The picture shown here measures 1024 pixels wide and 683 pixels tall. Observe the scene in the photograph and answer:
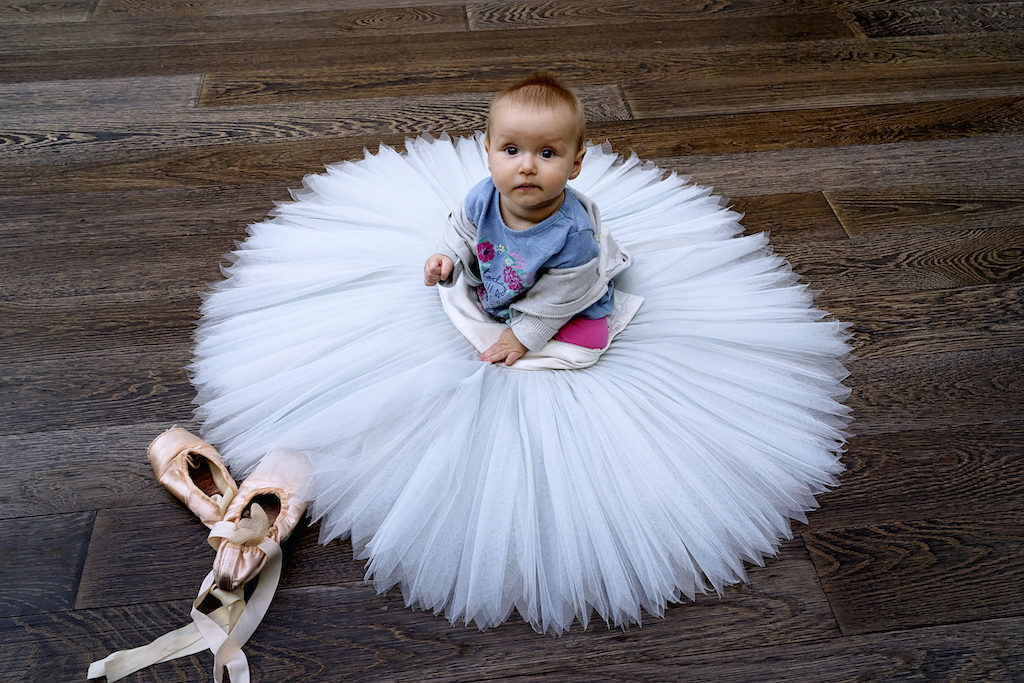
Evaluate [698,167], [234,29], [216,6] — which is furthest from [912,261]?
[216,6]

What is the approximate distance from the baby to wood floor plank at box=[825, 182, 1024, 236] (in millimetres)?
649

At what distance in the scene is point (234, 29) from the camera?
2178mm

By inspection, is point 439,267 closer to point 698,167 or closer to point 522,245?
point 522,245

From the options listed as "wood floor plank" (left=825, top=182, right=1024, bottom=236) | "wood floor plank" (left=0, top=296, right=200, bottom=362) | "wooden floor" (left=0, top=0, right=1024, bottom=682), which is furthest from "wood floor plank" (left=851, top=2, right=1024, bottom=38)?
"wood floor plank" (left=0, top=296, right=200, bottom=362)

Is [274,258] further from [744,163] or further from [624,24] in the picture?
[624,24]

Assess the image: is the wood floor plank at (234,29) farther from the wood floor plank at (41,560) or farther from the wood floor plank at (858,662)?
the wood floor plank at (858,662)

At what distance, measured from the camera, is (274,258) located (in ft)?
4.83

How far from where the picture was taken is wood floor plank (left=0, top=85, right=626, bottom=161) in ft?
5.93

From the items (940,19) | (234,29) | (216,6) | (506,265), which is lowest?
(506,265)

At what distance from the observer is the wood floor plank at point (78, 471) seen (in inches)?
45.4

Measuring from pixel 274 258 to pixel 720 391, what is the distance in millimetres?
803

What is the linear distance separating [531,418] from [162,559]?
529 mm

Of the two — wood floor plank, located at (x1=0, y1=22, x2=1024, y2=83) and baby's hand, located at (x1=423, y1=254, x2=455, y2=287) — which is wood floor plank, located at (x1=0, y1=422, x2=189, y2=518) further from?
wood floor plank, located at (x1=0, y1=22, x2=1024, y2=83)

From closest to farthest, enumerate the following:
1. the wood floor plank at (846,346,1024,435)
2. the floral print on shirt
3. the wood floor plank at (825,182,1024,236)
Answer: the floral print on shirt, the wood floor plank at (846,346,1024,435), the wood floor plank at (825,182,1024,236)
